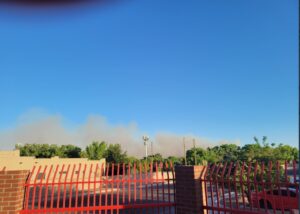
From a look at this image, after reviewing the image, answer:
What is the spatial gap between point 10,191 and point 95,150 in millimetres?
43648

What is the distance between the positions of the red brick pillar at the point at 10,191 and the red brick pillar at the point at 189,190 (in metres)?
3.71

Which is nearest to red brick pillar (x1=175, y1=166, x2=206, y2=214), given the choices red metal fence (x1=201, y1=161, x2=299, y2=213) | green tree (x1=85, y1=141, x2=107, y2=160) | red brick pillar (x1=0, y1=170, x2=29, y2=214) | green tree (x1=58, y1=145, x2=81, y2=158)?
red metal fence (x1=201, y1=161, x2=299, y2=213)

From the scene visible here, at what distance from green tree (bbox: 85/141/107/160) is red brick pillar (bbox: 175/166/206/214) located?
4267 cm

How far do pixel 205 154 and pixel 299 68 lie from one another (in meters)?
61.3

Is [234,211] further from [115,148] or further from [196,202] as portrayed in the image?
[115,148]

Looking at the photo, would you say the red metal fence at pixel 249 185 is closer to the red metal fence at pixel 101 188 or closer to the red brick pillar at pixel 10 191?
the red metal fence at pixel 101 188

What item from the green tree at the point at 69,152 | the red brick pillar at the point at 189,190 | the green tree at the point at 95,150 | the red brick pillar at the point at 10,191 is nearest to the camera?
the red brick pillar at the point at 10,191

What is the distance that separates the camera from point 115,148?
4984 centimetres

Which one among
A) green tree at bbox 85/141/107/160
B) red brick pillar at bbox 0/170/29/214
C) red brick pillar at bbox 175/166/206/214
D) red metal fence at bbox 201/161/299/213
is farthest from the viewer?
green tree at bbox 85/141/107/160

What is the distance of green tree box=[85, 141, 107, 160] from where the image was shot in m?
46.9

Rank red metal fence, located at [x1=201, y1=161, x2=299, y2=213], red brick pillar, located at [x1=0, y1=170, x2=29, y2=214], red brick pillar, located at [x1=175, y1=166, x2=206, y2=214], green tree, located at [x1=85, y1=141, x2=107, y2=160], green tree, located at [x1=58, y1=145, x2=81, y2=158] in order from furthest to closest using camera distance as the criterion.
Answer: green tree, located at [x1=58, y1=145, x2=81, y2=158] < green tree, located at [x1=85, y1=141, x2=107, y2=160] < red brick pillar, located at [x1=175, y1=166, x2=206, y2=214] < red brick pillar, located at [x1=0, y1=170, x2=29, y2=214] < red metal fence, located at [x1=201, y1=161, x2=299, y2=213]

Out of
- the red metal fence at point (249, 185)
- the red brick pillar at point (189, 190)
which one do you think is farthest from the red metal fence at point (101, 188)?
the red metal fence at point (249, 185)

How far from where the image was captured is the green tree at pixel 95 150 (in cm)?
4694

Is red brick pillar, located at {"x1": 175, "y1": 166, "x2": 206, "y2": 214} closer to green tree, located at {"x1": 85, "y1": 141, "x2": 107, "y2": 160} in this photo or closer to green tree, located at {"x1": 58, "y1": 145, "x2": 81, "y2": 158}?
green tree, located at {"x1": 85, "y1": 141, "x2": 107, "y2": 160}
